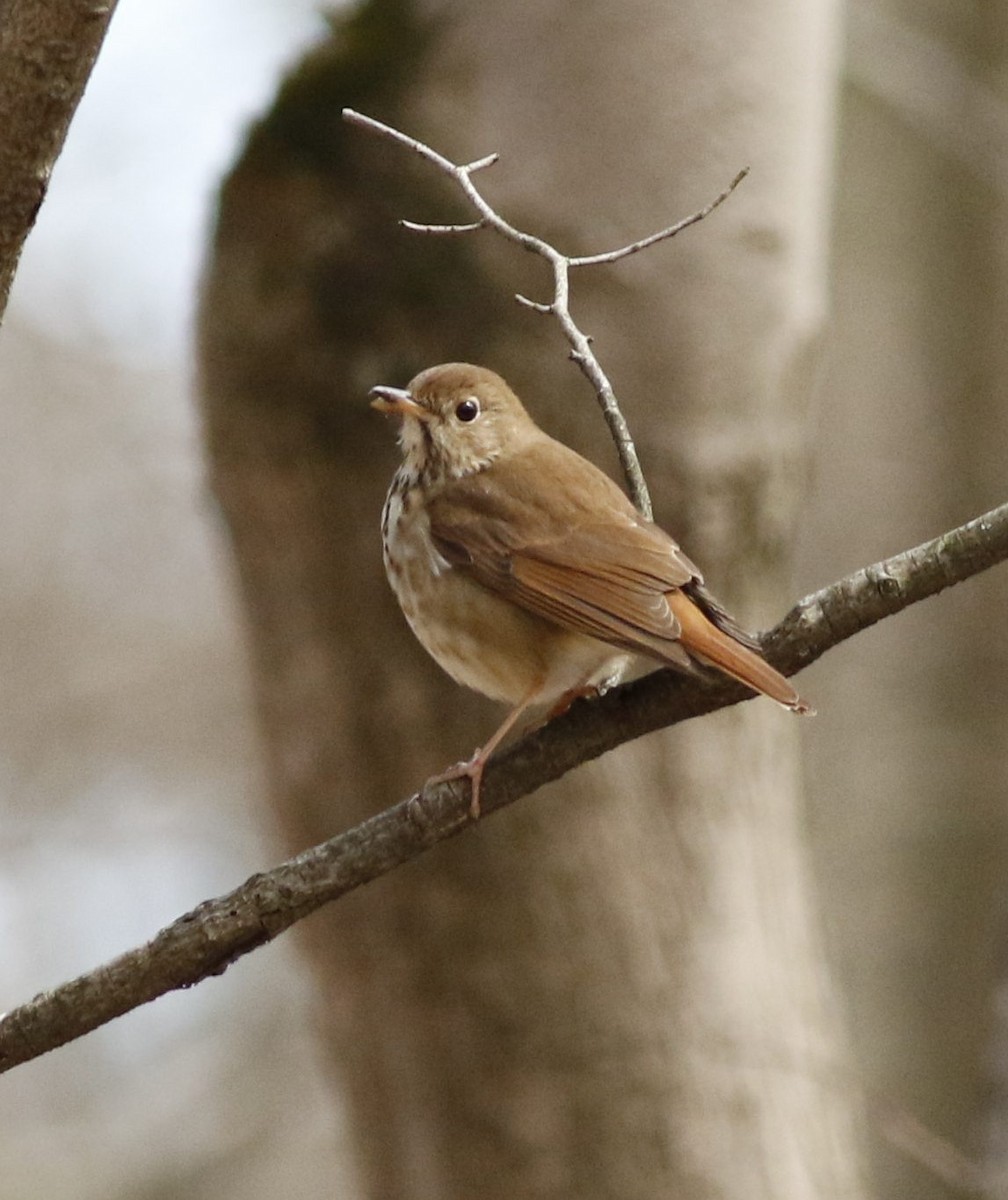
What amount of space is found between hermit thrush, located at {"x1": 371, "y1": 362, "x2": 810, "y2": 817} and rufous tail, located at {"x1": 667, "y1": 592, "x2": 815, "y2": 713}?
0.03 m

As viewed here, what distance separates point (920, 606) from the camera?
8227 millimetres

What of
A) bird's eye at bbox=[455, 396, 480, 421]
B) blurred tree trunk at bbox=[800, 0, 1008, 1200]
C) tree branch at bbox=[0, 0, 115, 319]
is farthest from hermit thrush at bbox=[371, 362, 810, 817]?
blurred tree trunk at bbox=[800, 0, 1008, 1200]

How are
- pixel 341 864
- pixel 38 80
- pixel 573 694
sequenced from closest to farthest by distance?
1. pixel 38 80
2. pixel 341 864
3. pixel 573 694

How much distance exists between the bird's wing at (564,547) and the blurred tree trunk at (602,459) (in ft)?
3.00

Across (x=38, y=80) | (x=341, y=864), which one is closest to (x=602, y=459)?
(x=341, y=864)

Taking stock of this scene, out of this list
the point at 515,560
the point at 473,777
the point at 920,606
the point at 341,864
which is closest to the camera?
the point at 341,864

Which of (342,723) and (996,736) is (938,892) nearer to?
(996,736)

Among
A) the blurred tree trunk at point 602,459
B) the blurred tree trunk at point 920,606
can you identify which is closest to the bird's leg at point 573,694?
the blurred tree trunk at point 602,459

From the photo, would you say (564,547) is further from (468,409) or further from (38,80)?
(38,80)

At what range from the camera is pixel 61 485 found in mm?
10367

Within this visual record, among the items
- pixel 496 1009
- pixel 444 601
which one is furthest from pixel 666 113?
pixel 496 1009

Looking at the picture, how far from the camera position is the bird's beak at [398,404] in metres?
3.77

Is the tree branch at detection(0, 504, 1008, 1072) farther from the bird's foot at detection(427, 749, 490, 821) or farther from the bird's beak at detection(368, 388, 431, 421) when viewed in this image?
the bird's beak at detection(368, 388, 431, 421)

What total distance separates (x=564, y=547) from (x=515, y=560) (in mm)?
107
